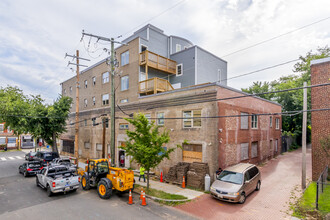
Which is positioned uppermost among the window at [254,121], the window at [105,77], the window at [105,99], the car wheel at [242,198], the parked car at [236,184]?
the window at [105,77]

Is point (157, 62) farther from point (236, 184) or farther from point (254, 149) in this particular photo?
point (236, 184)

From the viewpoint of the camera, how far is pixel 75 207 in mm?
10531

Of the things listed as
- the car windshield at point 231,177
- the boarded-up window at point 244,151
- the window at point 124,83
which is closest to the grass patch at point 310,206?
the car windshield at point 231,177

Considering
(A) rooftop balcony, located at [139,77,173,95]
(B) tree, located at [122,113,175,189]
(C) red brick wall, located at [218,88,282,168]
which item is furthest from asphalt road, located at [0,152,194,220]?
(A) rooftop balcony, located at [139,77,173,95]

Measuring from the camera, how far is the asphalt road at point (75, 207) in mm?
9453

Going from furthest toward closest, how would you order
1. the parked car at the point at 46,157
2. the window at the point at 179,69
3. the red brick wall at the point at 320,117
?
the window at the point at 179,69, the parked car at the point at 46,157, the red brick wall at the point at 320,117

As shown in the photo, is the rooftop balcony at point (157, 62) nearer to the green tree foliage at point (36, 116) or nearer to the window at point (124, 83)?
the window at point (124, 83)

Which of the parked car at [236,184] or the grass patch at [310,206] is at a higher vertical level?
the parked car at [236,184]

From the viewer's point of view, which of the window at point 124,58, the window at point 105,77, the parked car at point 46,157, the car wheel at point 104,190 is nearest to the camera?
the car wheel at point 104,190

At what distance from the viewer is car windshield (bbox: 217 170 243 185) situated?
36.8 ft

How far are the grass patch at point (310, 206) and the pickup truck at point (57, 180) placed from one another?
519 inches

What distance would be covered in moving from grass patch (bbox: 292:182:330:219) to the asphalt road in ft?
18.3

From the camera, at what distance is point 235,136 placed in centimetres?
1638

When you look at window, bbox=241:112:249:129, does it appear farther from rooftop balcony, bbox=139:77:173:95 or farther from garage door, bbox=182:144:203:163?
rooftop balcony, bbox=139:77:173:95
